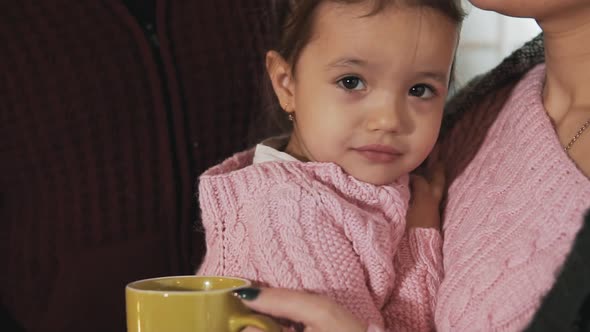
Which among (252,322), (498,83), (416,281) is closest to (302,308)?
(252,322)

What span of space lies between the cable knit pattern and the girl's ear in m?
0.30

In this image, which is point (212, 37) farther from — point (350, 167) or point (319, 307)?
point (319, 307)

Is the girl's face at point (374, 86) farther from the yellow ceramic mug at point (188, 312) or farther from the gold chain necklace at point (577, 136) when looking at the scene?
the yellow ceramic mug at point (188, 312)

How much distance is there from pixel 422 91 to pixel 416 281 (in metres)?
0.28

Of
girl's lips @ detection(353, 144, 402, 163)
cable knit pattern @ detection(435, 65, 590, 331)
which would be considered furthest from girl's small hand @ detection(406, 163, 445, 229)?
girl's lips @ detection(353, 144, 402, 163)

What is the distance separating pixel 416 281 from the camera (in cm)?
112

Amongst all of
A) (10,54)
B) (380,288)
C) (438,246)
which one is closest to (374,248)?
(380,288)

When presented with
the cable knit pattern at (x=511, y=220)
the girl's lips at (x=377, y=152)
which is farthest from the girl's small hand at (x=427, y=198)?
the girl's lips at (x=377, y=152)

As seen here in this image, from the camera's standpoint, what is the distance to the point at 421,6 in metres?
1.11

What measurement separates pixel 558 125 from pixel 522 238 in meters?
0.24

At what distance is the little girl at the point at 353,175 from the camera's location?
1.04 metres

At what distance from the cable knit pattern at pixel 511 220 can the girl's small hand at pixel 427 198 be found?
0.02 meters

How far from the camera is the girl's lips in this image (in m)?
1.12

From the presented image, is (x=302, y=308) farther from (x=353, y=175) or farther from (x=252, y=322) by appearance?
(x=353, y=175)
